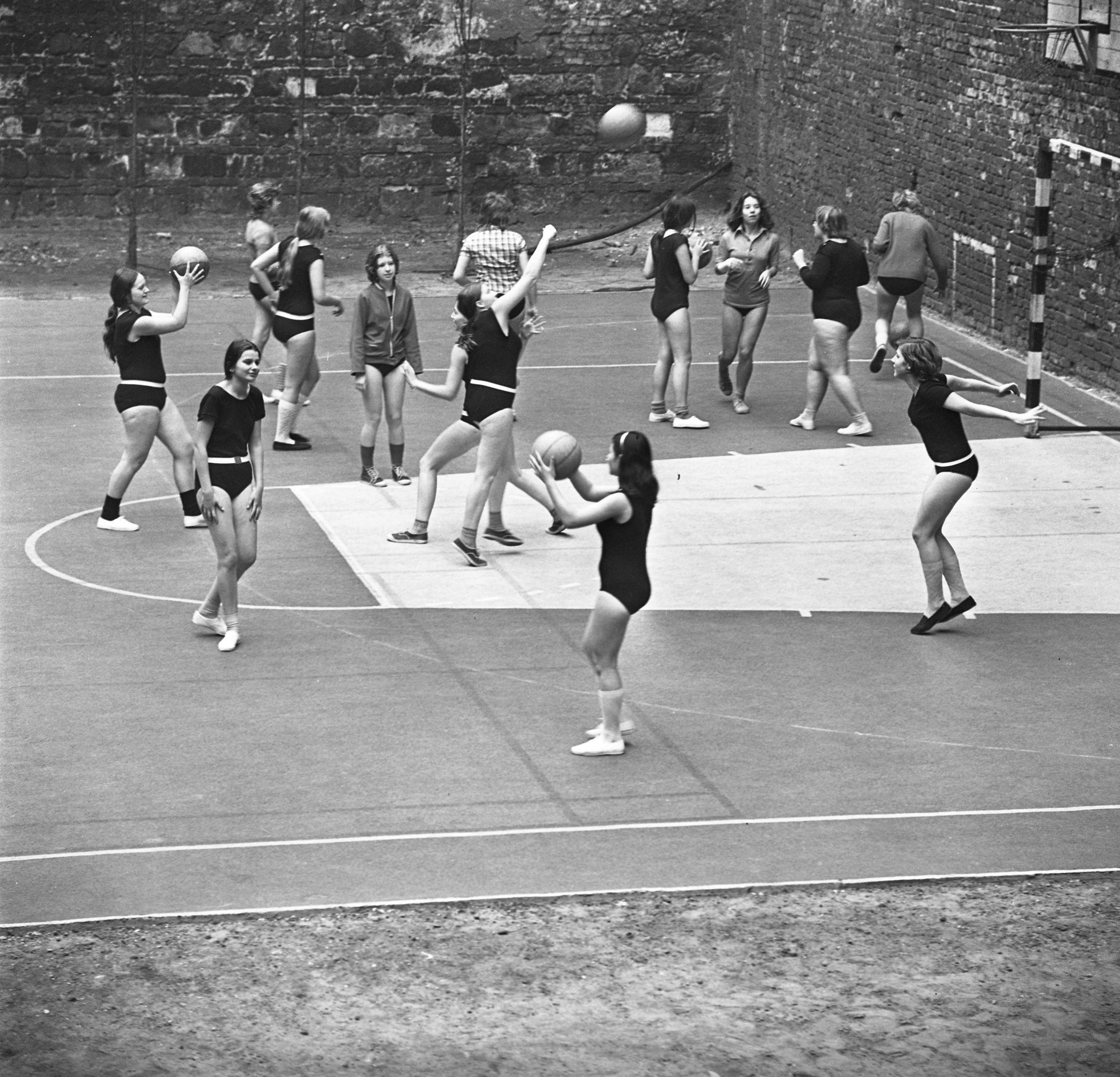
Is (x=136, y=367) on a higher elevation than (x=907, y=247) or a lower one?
lower

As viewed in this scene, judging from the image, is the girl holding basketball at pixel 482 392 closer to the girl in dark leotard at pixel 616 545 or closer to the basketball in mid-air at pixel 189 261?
the basketball in mid-air at pixel 189 261

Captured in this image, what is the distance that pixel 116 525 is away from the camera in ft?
43.1

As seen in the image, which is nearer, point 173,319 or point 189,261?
point 173,319

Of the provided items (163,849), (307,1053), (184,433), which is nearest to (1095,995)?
(307,1053)

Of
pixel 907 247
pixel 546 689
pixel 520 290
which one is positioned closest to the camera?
pixel 546 689

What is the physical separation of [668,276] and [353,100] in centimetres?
1307

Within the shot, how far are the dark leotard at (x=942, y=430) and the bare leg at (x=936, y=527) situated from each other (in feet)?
0.19

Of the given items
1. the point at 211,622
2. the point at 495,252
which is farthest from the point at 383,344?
the point at 211,622

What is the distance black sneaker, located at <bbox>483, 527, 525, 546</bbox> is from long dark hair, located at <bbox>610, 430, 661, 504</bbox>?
12.9ft

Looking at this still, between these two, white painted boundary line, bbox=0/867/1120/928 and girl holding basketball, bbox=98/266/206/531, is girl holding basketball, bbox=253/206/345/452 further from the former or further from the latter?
white painted boundary line, bbox=0/867/1120/928

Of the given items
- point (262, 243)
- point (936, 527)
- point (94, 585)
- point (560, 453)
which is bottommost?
point (94, 585)

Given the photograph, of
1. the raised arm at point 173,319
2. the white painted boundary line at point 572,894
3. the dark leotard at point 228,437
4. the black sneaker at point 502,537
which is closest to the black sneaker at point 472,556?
the black sneaker at point 502,537

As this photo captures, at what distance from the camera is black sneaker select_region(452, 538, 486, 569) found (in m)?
12.4

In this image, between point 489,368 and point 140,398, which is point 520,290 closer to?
point 489,368
